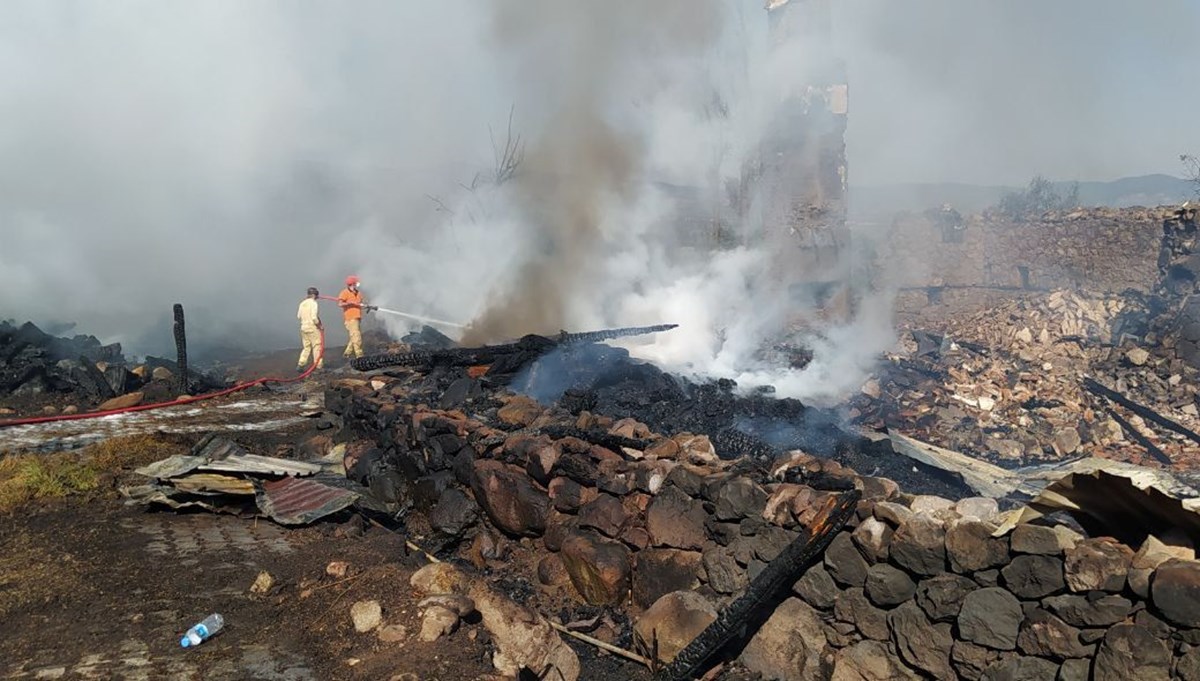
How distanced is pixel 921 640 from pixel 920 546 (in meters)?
0.51

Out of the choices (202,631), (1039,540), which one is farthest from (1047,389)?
(202,631)

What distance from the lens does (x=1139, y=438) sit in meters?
10.0

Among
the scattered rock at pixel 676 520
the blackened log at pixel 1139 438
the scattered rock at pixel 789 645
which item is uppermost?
the scattered rock at pixel 676 520

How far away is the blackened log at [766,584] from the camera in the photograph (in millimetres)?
4059

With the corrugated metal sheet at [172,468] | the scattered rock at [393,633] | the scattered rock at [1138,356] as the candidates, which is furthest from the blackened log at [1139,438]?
the corrugated metal sheet at [172,468]

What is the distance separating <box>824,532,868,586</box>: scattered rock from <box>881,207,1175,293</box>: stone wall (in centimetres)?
2078

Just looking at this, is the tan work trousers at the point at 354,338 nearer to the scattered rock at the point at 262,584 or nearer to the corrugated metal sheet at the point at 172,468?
the corrugated metal sheet at the point at 172,468

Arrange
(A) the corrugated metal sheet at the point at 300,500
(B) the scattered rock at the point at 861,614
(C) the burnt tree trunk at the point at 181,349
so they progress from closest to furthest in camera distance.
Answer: (B) the scattered rock at the point at 861,614
(A) the corrugated metal sheet at the point at 300,500
(C) the burnt tree trunk at the point at 181,349

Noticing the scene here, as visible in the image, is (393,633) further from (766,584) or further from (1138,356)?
(1138,356)

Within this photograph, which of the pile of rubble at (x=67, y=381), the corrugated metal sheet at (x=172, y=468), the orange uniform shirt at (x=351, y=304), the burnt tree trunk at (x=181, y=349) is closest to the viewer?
the corrugated metal sheet at (x=172, y=468)

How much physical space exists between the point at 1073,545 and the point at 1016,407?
29.3ft

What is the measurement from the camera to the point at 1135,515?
331 cm

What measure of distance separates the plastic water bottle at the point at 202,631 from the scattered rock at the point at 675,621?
2636 millimetres

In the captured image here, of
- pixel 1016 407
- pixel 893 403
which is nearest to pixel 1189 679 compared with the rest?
pixel 893 403
